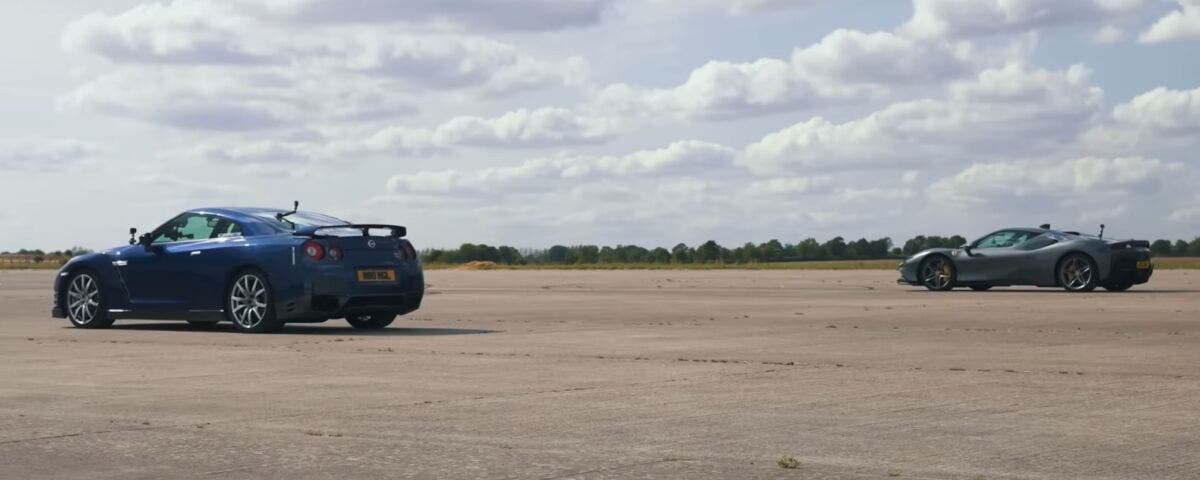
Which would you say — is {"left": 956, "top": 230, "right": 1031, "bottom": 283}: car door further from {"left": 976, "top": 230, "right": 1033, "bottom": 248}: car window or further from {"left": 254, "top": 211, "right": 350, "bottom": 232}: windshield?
{"left": 254, "top": 211, "right": 350, "bottom": 232}: windshield

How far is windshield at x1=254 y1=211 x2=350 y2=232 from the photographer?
1752 cm

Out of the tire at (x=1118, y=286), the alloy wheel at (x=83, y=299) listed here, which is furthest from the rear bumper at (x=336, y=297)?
the tire at (x=1118, y=286)

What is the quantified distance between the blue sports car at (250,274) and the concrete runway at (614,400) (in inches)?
13.2

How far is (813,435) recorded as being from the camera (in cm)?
800

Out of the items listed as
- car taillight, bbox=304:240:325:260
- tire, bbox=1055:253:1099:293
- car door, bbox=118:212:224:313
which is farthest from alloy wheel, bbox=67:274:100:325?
tire, bbox=1055:253:1099:293

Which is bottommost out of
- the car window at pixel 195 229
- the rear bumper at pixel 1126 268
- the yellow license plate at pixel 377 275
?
the yellow license plate at pixel 377 275

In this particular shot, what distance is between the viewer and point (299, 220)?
1777 centimetres

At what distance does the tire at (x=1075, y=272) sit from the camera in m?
27.8

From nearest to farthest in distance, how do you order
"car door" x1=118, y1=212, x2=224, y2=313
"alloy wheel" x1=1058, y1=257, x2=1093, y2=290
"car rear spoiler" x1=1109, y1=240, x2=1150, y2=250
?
"car door" x1=118, y1=212, x2=224, y2=313
"car rear spoiler" x1=1109, y1=240, x2=1150, y2=250
"alloy wheel" x1=1058, y1=257, x2=1093, y2=290

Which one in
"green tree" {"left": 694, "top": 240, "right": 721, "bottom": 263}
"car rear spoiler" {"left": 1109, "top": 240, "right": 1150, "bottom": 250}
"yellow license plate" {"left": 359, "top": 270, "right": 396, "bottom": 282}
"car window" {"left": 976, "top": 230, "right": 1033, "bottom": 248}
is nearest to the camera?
"yellow license plate" {"left": 359, "top": 270, "right": 396, "bottom": 282}

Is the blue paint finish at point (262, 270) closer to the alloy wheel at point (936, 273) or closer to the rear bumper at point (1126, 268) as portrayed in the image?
the alloy wheel at point (936, 273)

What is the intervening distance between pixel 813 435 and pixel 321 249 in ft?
32.2

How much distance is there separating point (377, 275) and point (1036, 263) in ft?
47.7

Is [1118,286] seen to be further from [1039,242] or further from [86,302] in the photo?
[86,302]
